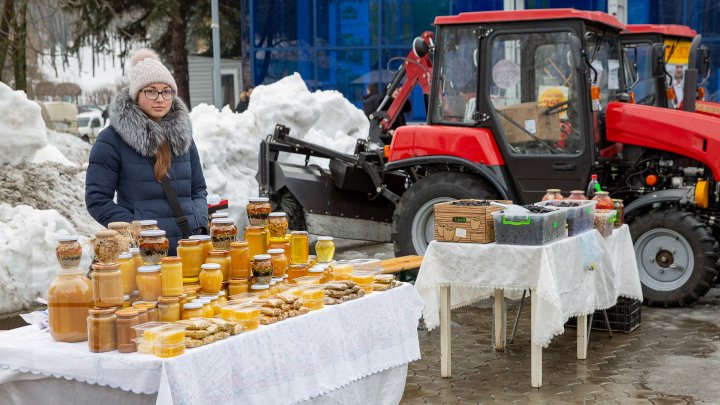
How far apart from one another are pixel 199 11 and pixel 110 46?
2656mm

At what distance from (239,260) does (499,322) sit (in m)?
3.06

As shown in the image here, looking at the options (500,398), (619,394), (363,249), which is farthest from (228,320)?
(363,249)

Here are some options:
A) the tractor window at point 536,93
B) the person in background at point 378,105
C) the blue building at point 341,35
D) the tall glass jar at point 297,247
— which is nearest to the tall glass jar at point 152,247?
the tall glass jar at point 297,247

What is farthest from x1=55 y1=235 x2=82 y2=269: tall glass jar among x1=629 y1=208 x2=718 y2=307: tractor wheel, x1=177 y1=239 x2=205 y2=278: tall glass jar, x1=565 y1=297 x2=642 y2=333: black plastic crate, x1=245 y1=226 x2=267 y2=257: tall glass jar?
x1=629 y1=208 x2=718 y2=307: tractor wheel

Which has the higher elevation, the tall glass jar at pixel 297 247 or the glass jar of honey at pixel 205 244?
the glass jar of honey at pixel 205 244

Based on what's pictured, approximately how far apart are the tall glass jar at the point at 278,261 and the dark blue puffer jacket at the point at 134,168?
782 mm

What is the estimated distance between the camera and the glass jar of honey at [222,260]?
4430 millimetres

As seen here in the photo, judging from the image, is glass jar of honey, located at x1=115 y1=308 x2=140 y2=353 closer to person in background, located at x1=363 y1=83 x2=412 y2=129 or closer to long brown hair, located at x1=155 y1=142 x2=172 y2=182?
long brown hair, located at x1=155 y1=142 x2=172 y2=182

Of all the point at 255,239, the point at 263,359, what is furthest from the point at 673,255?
the point at 263,359

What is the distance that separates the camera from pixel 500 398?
6.01m

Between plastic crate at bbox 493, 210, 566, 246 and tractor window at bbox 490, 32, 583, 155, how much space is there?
8.71 ft

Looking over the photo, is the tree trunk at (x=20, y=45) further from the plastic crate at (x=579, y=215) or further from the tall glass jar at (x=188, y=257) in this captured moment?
the tall glass jar at (x=188, y=257)

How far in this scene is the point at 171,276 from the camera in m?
4.05

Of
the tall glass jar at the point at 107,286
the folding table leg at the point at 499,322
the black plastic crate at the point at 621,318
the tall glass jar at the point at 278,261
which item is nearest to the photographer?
the tall glass jar at the point at 107,286
